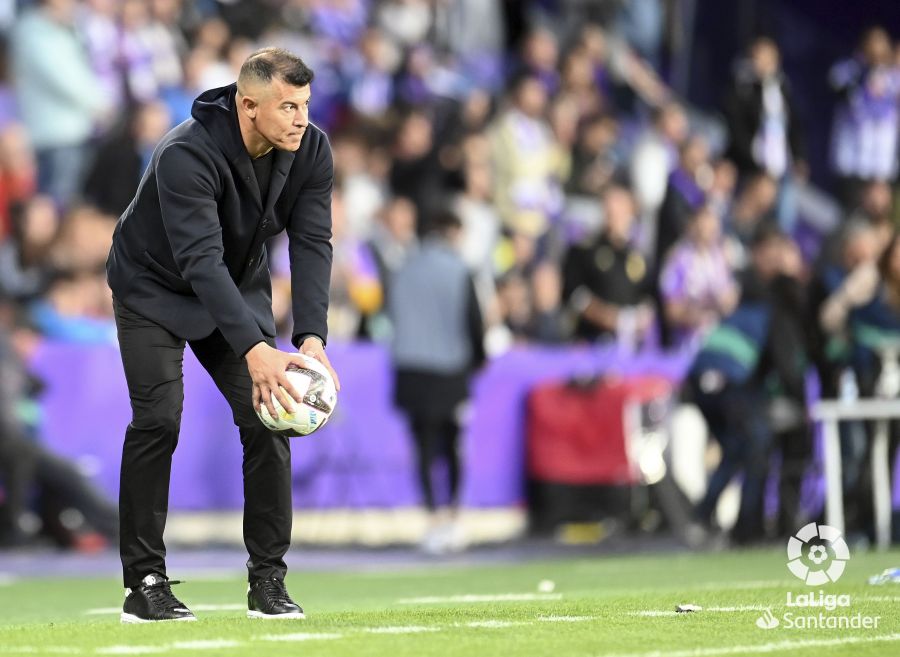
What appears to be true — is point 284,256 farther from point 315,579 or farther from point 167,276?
point 167,276

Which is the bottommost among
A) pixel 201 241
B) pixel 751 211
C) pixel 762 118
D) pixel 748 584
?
pixel 748 584

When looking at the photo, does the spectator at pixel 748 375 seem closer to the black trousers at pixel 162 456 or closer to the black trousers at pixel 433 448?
the black trousers at pixel 433 448

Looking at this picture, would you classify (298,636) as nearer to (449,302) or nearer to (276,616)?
(276,616)

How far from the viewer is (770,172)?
69.0 feet

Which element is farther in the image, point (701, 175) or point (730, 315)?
point (701, 175)

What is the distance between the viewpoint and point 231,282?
22.3 ft

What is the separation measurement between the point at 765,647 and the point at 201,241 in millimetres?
2476

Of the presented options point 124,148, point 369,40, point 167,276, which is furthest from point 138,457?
point 369,40

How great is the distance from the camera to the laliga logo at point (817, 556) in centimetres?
1060

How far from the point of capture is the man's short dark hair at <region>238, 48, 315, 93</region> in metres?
6.79

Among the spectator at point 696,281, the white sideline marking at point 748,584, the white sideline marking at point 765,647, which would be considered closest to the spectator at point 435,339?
the spectator at point 696,281

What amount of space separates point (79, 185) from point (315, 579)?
210 inches

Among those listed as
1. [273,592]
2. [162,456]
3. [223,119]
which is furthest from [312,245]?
[273,592]

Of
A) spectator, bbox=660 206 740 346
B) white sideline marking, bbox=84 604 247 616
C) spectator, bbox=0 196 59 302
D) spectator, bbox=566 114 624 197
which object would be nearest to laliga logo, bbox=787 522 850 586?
white sideline marking, bbox=84 604 247 616
